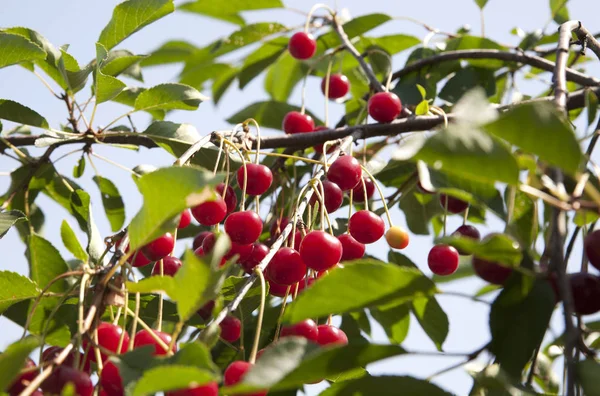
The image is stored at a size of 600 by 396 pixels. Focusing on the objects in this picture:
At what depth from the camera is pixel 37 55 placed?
1.72 m

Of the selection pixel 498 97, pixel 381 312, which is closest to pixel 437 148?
pixel 381 312

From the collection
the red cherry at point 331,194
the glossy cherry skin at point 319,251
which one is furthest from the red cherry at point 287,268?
the red cherry at point 331,194

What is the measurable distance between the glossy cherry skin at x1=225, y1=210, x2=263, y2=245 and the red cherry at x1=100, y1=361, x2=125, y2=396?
460 mm

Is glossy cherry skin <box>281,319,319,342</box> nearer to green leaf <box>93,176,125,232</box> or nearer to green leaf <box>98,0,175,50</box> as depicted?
green leaf <box>98,0,175,50</box>

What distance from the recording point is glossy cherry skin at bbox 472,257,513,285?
1.01 meters

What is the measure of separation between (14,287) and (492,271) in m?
0.80

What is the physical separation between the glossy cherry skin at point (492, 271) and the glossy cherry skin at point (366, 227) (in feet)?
1.43

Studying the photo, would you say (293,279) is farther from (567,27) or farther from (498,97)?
(498,97)

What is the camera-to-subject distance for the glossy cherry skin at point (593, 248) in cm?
104

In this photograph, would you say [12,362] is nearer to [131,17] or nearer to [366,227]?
[366,227]

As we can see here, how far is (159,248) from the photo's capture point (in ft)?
3.99

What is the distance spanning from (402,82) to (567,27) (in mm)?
916

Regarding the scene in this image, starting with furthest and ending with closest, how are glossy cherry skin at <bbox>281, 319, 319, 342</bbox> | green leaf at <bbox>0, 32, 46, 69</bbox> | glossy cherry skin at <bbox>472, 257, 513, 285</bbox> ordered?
green leaf at <bbox>0, 32, 46, 69</bbox>
glossy cherry skin at <bbox>281, 319, 319, 342</bbox>
glossy cherry skin at <bbox>472, 257, 513, 285</bbox>

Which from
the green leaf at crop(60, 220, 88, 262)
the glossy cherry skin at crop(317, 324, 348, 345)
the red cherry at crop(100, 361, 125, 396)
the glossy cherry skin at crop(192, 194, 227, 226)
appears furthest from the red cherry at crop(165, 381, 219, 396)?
the green leaf at crop(60, 220, 88, 262)
